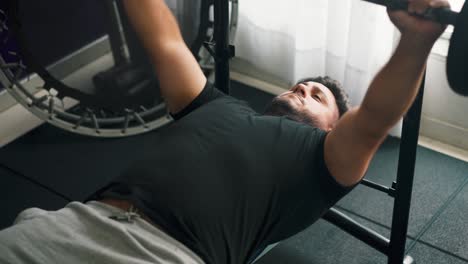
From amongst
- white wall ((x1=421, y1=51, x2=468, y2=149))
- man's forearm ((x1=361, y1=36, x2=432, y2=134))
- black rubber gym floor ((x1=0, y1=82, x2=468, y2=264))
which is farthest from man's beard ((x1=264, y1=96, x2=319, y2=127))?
white wall ((x1=421, y1=51, x2=468, y2=149))

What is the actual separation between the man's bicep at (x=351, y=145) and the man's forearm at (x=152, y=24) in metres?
0.51

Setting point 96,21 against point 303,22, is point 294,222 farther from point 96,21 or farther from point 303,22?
point 96,21

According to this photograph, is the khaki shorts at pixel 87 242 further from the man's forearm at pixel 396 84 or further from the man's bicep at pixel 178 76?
the man's forearm at pixel 396 84

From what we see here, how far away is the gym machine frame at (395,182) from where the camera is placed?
150 cm

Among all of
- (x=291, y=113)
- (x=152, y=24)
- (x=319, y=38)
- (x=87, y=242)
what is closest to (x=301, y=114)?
(x=291, y=113)

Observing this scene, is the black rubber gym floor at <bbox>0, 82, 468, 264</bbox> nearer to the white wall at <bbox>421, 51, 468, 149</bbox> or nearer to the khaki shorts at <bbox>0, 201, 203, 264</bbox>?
the white wall at <bbox>421, 51, 468, 149</bbox>

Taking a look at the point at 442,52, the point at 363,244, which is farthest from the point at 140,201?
the point at 442,52

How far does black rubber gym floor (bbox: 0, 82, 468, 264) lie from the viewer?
1940 millimetres

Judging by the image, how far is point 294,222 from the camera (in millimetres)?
1425

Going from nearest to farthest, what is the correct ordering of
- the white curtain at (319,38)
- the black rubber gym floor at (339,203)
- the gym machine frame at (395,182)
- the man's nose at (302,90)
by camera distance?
the gym machine frame at (395,182)
the man's nose at (302,90)
the black rubber gym floor at (339,203)
the white curtain at (319,38)

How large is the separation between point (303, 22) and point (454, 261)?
0.99m

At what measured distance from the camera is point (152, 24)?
1.56 m

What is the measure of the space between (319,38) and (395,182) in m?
0.81

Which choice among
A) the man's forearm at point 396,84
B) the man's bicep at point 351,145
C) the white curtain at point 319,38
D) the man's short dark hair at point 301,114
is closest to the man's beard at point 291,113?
the man's short dark hair at point 301,114
